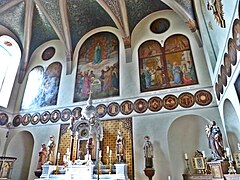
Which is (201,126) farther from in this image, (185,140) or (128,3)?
(128,3)

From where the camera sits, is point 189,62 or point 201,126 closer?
point 201,126

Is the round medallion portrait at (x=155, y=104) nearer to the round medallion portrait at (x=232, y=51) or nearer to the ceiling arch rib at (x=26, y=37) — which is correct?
the round medallion portrait at (x=232, y=51)

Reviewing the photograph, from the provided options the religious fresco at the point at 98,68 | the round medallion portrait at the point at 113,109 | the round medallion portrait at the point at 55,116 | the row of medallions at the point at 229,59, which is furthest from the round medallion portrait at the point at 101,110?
the row of medallions at the point at 229,59

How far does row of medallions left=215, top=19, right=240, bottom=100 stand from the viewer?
497 centimetres

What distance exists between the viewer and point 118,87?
407 inches

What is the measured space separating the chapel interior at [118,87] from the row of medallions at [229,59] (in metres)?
0.05

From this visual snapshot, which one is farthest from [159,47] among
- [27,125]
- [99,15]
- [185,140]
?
[27,125]

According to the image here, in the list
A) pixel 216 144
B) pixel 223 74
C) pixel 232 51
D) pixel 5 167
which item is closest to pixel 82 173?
pixel 5 167

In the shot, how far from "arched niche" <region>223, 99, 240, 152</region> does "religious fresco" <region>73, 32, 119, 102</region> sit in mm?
5190

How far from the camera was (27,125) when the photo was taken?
11.1 m

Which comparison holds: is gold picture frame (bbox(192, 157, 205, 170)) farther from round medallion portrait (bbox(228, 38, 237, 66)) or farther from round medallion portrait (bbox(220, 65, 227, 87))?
round medallion portrait (bbox(228, 38, 237, 66))

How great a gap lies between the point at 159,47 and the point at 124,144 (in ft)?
18.4

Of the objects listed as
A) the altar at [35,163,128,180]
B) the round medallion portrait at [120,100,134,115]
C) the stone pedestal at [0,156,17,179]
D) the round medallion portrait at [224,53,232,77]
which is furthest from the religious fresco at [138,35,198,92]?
the stone pedestal at [0,156,17,179]

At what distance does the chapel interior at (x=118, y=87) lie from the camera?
26.0 feet
